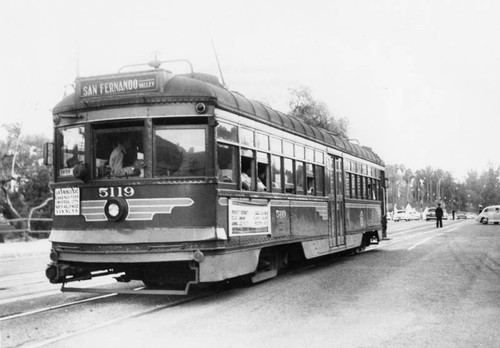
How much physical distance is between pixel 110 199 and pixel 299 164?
454cm

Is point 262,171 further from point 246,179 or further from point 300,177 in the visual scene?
point 300,177

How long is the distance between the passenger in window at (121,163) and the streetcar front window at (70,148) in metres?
0.49

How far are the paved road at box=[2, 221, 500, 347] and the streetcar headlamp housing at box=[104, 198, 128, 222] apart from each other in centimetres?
121

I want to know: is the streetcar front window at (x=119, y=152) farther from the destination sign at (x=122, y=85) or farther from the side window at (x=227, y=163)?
the side window at (x=227, y=163)

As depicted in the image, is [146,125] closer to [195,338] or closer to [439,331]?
[195,338]

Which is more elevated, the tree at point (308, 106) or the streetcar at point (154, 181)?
the tree at point (308, 106)

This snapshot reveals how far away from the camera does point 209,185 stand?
8.01m

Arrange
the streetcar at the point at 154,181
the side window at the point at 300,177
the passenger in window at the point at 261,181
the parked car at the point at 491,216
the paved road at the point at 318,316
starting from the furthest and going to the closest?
the parked car at the point at 491,216, the side window at the point at 300,177, the passenger in window at the point at 261,181, the streetcar at the point at 154,181, the paved road at the point at 318,316

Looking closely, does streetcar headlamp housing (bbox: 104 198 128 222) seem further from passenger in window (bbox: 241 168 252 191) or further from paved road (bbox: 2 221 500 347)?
passenger in window (bbox: 241 168 252 191)

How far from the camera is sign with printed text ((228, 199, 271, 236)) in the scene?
8.48 metres

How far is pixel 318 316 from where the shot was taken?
6.99m

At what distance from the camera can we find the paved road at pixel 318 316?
581 cm

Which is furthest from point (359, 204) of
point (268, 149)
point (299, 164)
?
point (268, 149)

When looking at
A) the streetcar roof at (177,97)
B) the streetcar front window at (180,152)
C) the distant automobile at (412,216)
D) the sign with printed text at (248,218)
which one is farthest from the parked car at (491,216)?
the streetcar front window at (180,152)
